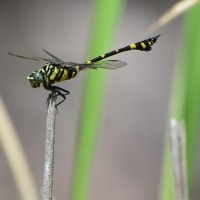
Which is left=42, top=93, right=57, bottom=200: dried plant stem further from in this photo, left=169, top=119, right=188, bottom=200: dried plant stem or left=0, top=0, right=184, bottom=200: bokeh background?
left=0, top=0, right=184, bottom=200: bokeh background

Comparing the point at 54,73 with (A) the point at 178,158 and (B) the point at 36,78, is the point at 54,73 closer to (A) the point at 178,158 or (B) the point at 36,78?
(B) the point at 36,78

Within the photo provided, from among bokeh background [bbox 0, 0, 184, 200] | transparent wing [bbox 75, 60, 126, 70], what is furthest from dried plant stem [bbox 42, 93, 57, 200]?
bokeh background [bbox 0, 0, 184, 200]

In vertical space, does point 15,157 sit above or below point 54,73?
below

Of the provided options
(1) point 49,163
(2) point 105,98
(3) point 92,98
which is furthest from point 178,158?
(2) point 105,98

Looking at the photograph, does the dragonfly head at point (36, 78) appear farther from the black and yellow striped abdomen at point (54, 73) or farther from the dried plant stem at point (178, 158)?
the dried plant stem at point (178, 158)

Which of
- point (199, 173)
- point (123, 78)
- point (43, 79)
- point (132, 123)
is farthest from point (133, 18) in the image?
point (43, 79)

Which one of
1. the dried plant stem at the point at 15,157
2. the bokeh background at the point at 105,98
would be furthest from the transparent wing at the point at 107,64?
the bokeh background at the point at 105,98
